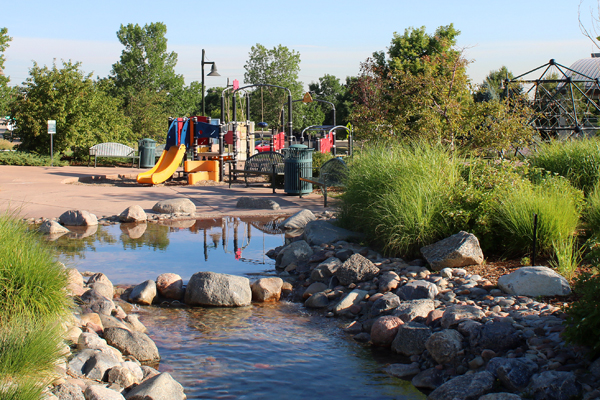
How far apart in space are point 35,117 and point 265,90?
961 inches

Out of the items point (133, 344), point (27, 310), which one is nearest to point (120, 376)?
point (133, 344)

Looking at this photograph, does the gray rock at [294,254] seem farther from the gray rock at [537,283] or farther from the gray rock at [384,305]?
the gray rock at [537,283]

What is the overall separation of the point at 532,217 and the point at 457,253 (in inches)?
43.6

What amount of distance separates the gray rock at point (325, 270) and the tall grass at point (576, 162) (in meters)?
4.48

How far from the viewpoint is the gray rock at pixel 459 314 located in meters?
5.48

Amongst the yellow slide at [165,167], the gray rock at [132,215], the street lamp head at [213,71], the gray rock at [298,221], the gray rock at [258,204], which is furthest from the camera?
the street lamp head at [213,71]

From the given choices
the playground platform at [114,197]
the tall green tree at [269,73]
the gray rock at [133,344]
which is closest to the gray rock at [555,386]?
the gray rock at [133,344]

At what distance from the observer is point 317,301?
22.7 ft

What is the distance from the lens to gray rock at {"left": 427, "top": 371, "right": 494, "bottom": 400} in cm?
440

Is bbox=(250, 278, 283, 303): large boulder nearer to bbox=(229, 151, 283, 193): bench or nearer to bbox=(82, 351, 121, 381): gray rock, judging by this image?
bbox=(82, 351, 121, 381): gray rock

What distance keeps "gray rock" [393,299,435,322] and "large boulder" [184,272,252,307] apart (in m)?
1.97

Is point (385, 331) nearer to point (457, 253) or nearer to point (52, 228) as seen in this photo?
point (457, 253)

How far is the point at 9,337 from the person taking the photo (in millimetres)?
3996

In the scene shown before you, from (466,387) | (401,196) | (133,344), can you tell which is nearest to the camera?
(466,387)
